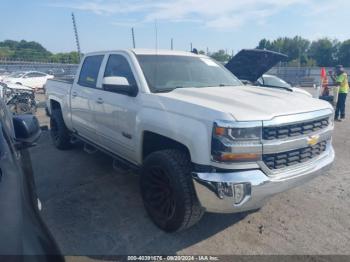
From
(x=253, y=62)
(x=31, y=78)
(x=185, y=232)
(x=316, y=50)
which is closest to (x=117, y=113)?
(x=185, y=232)

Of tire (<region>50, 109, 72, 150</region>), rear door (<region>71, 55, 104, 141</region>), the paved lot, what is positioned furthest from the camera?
tire (<region>50, 109, 72, 150</region>)

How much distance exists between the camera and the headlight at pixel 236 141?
8.87ft

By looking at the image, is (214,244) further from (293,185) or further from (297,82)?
(297,82)

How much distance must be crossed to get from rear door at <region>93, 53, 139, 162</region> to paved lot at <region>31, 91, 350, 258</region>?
66 centimetres

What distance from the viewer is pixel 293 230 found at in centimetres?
343

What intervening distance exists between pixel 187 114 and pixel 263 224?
1614mm

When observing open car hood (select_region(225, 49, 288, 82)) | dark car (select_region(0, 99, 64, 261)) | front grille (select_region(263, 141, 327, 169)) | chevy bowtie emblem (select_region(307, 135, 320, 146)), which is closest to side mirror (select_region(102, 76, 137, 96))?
dark car (select_region(0, 99, 64, 261))

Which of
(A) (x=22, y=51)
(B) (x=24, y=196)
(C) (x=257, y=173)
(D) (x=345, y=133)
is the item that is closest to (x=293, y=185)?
(C) (x=257, y=173)

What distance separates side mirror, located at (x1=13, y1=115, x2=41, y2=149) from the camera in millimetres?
2481

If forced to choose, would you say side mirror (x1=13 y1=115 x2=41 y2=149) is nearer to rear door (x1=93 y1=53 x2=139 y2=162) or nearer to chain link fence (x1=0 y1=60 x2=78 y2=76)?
rear door (x1=93 y1=53 x2=139 y2=162)

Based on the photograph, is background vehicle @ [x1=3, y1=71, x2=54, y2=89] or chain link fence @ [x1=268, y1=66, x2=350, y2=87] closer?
background vehicle @ [x1=3, y1=71, x2=54, y2=89]

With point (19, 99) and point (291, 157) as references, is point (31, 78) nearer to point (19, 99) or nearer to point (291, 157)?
point (19, 99)

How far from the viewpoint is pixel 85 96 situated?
4930 millimetres

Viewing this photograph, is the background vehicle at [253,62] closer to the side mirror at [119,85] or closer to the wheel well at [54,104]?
the side mirror at [119,85]
